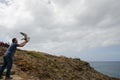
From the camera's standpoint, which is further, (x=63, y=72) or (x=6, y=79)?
(x=63, y=72)

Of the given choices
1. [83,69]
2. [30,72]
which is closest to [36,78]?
[30,72]

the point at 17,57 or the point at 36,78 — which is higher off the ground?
the point at 17,57

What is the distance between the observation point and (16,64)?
20.8 m

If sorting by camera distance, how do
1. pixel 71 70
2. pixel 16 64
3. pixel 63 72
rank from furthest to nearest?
pixel 71 70, pixel 63 72, pixel 16 64

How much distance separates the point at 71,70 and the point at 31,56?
3.91 m

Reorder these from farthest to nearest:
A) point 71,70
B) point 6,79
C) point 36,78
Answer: point 71,70 < point 36,78 < point 6,79

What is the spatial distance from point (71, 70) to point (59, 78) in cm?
417

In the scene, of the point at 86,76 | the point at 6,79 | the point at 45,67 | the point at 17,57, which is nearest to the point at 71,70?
the point at 86,76

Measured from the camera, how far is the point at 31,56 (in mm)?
25016

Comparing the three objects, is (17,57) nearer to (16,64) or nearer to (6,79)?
(16,64)

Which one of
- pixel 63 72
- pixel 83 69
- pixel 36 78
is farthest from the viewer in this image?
pixel 83 69

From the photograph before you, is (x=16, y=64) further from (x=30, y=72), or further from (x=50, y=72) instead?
(x=50, y=72)

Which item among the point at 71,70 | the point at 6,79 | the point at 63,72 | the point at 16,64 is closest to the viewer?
the point at 6,79

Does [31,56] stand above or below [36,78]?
above
